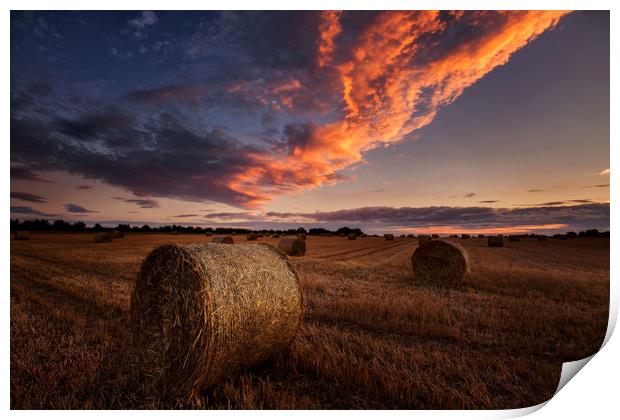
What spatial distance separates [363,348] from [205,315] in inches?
74.7

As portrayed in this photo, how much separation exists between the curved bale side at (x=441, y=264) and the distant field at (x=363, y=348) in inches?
49.2

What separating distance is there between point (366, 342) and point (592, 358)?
291 cm

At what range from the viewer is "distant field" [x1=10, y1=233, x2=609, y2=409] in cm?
321

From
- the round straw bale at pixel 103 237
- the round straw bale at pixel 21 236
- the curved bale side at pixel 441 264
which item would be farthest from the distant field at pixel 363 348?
the round straw bale at pixel 103 237

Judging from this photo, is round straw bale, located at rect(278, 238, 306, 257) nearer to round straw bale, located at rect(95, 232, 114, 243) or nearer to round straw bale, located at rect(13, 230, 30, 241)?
round straw bale, located at rect(95, 232, 114, 243)

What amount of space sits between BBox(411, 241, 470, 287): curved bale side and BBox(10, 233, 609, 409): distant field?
1249mm

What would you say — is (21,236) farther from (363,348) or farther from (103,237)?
(363,348)

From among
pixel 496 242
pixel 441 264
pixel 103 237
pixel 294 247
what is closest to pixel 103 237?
pixel 103 237

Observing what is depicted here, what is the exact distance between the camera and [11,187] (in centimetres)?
431

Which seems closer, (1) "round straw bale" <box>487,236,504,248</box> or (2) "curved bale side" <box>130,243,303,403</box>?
(2) "curved bale side" <box>130,243,303,403</box>

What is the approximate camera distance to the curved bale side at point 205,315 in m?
A: 3.27

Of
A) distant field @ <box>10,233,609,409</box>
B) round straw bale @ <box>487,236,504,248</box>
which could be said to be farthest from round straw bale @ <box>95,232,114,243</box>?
round straw bale @ <box>487,236,504,248</box>

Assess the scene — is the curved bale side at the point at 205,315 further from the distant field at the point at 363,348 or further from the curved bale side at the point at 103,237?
the curved bale side at the point at 103,237
